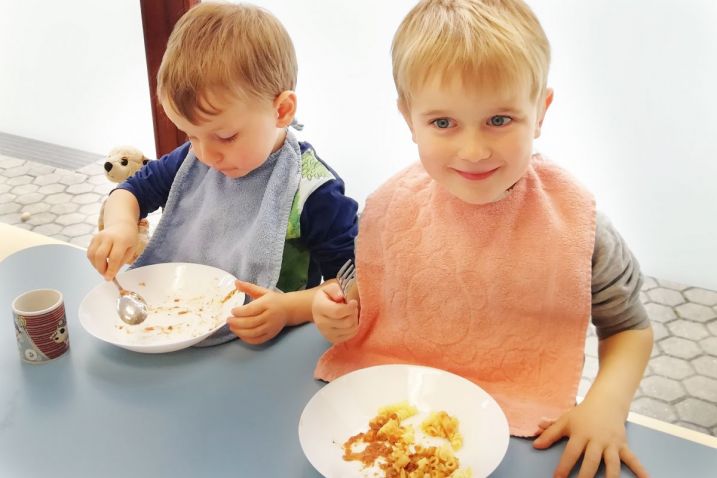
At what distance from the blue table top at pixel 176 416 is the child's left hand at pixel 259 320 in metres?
0.02

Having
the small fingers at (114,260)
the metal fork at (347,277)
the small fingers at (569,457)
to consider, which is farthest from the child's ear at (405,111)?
the small fingers at (114,260)

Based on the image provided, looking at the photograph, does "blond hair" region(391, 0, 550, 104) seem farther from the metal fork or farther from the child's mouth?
the metal fork

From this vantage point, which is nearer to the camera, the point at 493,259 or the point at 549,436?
the point at 549,436

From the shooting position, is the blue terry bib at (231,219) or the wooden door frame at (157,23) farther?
the wooden door frame at (157,23)

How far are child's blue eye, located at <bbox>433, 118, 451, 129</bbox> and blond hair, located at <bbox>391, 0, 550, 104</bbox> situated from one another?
0.05 meters

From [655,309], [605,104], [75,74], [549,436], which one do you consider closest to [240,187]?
[549,436]

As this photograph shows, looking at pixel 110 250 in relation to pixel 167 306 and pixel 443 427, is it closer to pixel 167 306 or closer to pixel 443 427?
pixel 167 306

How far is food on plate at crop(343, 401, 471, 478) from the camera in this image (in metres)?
0.93

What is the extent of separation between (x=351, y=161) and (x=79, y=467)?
152 cm

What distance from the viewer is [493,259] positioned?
113 cm

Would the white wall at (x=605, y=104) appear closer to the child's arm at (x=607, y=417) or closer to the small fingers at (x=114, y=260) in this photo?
the small fingers at (x=114, y=260)

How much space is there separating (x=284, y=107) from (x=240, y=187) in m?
0.21

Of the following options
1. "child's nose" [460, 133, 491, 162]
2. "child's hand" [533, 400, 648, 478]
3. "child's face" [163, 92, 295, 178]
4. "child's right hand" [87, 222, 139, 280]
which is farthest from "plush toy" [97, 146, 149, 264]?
"child's hand" [533, 400, 648, 478]

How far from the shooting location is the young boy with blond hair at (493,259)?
3.11 ft
